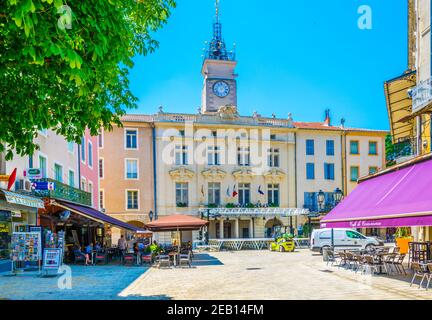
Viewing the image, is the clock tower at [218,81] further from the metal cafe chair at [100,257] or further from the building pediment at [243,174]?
the metal cafe chair at [100,257]

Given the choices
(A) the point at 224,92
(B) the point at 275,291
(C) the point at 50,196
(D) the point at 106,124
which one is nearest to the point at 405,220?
(B) the point at 275,291

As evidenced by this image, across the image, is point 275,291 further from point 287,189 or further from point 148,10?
point 287,189

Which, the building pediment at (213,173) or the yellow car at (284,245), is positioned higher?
the building pediment at (213,173)

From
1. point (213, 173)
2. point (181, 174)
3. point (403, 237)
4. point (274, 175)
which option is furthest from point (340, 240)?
point (181, 174)

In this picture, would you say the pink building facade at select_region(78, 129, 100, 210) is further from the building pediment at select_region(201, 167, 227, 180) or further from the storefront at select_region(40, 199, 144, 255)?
the building pediment at select_region(201, 167, 227, 180)

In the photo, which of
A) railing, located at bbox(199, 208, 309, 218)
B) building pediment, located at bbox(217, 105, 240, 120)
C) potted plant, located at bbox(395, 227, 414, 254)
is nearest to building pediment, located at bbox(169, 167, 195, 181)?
railing, located at bbox(199, 208, 309, 218)

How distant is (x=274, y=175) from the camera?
43281mm

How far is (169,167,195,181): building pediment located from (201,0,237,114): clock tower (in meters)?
9.93

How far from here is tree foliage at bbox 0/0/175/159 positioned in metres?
5.87

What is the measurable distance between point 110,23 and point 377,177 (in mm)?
14984

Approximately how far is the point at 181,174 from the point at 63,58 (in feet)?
116

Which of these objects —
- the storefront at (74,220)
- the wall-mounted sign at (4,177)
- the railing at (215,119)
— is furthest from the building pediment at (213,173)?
the wall-mounted sign at (4,177)

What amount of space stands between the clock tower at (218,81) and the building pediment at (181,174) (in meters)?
9.93

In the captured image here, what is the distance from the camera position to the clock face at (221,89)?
49.0 metres
